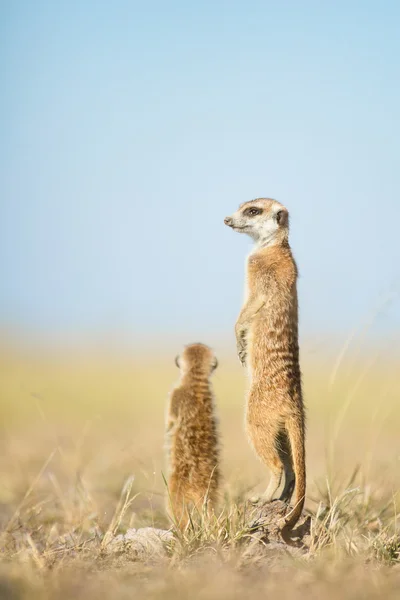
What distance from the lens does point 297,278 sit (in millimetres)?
5004

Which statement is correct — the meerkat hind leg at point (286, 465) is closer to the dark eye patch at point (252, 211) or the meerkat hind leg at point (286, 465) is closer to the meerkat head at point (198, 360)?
the meerkat head at point (198, 360)


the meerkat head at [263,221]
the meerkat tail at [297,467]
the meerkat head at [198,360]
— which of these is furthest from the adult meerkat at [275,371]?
the meerkat head at [198,360]

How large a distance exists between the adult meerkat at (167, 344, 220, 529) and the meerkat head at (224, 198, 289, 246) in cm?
96

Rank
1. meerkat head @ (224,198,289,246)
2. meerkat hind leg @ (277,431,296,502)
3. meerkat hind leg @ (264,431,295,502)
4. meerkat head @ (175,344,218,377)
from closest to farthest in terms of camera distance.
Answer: meerkat hind leg @ (264,431,295,502), meerkat hind leg @ (277,431,296,502), meerkat head @ (175,344,218,377), meerkat head @ (224,198,289,246)

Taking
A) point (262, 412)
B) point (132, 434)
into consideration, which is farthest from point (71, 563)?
point (132, 434)

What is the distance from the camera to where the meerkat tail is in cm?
436

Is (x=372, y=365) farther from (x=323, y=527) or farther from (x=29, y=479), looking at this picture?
(x=29, y=479)

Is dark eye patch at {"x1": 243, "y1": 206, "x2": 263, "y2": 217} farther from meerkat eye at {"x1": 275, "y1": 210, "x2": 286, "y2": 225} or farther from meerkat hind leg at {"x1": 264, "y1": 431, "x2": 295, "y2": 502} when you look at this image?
meerkat hind leg at {"x1": 264, "y1": 431, "x2": 295, "y2": 502}

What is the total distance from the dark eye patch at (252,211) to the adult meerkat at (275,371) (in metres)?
0.35

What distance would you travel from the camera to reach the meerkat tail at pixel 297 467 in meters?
4.36

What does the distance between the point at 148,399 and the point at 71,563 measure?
1338 centimetres

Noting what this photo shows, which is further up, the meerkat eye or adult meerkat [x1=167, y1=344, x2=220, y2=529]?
the meerkat eye

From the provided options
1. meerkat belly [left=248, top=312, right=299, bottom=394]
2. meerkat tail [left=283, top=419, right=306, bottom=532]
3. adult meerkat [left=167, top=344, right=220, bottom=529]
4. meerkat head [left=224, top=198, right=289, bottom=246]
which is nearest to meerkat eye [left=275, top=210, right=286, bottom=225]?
meerkat head [left=224, top=198, right=289, bottom=246]

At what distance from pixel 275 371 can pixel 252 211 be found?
1.19 metres
